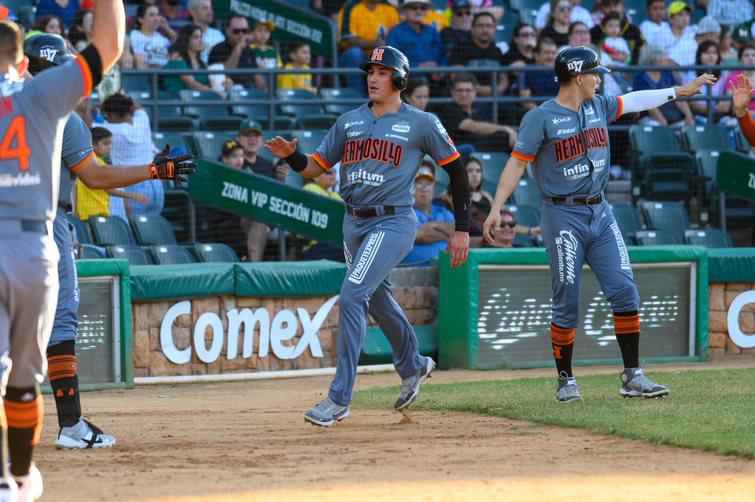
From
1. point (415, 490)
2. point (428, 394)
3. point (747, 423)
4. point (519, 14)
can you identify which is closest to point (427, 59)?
point (519, 14)

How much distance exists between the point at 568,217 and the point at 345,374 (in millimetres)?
1875

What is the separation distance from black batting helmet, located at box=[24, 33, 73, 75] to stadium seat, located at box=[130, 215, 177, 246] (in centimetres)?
532

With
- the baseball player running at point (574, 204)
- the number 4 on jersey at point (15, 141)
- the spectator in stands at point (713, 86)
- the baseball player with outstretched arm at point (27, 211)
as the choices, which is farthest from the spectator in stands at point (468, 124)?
the number 4 on jersey at point (15, 141)

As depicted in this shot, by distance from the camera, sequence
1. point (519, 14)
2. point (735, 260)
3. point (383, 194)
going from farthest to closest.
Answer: point (519, 14) → point (735, 260) → point (383, 194)

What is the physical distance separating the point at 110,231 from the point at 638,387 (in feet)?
18.7

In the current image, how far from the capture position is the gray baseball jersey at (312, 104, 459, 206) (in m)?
7.11

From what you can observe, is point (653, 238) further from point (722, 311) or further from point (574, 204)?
point (574, 204)

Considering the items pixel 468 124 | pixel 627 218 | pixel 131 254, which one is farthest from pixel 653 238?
pixel 131 254

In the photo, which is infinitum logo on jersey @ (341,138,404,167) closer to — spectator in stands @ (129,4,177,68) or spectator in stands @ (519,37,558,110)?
spectator in stands @ (129,4,177,68)

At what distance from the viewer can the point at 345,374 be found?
22.8 ft

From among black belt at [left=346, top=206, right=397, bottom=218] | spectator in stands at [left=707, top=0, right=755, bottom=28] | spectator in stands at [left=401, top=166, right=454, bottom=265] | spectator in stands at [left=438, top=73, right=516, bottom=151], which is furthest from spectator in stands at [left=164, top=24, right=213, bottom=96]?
spectator in stands at [left=707, top=0, right=755, bottom=28]

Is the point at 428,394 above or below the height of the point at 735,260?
below

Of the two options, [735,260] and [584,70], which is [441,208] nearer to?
[735,260]

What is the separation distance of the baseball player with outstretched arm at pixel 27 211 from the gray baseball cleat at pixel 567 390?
3.99 m
